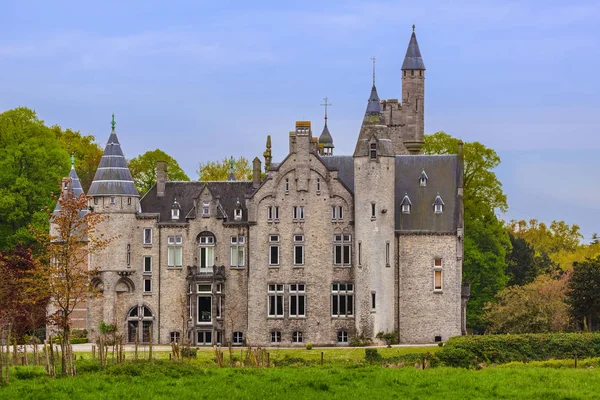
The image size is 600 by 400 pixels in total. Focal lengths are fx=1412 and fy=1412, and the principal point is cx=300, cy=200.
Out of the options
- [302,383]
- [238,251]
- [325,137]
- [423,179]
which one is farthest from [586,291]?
[325,137]

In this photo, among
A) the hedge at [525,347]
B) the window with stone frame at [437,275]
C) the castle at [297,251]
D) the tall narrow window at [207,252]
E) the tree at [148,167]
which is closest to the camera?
the hedge at [525,347]

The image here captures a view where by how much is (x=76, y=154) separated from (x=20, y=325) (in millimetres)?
35497

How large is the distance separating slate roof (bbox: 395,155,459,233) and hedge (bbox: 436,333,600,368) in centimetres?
1481

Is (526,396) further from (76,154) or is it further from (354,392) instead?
(76,154)

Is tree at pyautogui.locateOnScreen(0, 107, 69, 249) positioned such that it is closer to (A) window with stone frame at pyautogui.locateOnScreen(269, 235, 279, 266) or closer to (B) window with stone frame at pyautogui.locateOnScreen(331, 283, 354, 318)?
(A) window with stone frame at pyautogui.locateOnScreen(269, 235, 279, 266)

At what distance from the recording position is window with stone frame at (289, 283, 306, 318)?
79.9m

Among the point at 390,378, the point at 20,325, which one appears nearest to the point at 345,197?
the point at 20,325

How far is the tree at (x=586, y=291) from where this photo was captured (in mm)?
77312

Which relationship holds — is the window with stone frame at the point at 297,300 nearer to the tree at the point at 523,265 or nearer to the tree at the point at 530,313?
the tree at the point at 530,313

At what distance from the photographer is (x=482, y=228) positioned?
3666 inches

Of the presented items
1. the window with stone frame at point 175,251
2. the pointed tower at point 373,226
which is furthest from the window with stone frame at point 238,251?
the pointed tower at point 373,226

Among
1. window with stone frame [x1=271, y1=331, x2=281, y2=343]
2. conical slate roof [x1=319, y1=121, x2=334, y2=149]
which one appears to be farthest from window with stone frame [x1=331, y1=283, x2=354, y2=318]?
conical slate roof [x1=319, y1=121, x2=334, y2=149]

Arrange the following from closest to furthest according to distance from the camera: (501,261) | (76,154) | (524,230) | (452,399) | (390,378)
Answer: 1. (452,399)
2. (390,378)
3. (501,261)
4. (76,154)
5. (524,230)

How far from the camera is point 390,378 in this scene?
166 feet
